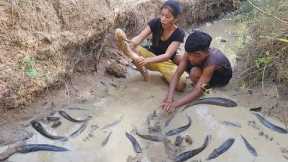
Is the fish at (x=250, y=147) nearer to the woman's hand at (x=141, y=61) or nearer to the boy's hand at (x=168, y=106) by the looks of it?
the boy's hand at (x=168, y=106)

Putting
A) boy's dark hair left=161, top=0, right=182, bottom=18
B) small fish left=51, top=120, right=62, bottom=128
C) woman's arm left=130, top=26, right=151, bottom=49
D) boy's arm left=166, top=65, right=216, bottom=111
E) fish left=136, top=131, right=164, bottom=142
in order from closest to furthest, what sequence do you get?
fish left=136, top=131, right=164, bottom=142 < small fish left=51, top=120, right=62, bottom=128 < boy's arm left=166, top=65, right=216, bottom=111 < boy's dark hair left=161, top=0, right=182, bottom=18 < woman's arm left=130, top=26, right=151, bottom=49

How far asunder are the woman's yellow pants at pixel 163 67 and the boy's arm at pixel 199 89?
32 centimetres

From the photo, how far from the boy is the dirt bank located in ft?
3.59

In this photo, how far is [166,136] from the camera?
3725 mm

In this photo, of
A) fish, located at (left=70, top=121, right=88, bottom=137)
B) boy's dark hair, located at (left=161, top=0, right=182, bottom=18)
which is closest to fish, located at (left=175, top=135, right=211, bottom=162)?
fish, located at (left=70, top=121, right=88, bottom=137)

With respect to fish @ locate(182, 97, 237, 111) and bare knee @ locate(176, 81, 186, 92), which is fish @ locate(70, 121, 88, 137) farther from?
bare knee @ locate(176, 81, 186, 92)

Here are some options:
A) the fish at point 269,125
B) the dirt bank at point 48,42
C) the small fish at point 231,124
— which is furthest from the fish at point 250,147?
the dirt bank at point 48,42

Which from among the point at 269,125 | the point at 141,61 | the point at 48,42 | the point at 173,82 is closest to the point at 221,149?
the point at 269,125

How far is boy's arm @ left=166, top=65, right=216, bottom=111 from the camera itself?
401 centimetres

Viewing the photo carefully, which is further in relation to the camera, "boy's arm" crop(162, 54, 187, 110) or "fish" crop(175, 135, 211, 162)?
"boy's arm" crop(162, 54, 187, 110)

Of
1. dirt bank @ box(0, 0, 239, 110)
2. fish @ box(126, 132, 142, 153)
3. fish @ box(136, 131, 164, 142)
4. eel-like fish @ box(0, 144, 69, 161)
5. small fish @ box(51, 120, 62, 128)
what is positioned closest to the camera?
eel-like fish @ box(0, 144, 69, 161)

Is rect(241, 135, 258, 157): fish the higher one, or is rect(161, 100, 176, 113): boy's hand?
rect(161, 100, 176, 113): boy's hand

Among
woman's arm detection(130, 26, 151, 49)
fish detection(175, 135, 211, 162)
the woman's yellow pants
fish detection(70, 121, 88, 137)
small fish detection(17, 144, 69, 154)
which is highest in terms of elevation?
woman's arm detection(130, 26, 151, 49)

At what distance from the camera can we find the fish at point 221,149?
3.42 meters
